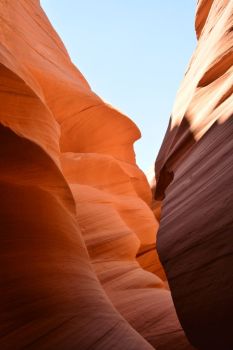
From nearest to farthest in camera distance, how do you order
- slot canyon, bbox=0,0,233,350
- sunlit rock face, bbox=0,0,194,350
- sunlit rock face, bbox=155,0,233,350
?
sunlit rock face, bbox=155,0,233,350, slot canyon, bbox=0,0,233,350, sunlit rock face, bbox=0,0,194,350

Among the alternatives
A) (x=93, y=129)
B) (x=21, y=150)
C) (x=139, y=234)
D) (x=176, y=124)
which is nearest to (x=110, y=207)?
(x=139, y=234)

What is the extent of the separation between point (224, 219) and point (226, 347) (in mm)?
823

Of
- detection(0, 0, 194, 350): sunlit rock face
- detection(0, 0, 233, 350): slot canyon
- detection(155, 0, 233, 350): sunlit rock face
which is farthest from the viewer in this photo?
detection(0, 0, 194, 350): sunlit rock face

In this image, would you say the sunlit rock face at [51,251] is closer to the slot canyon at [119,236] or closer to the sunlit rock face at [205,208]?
the slot canyon at [119,236]

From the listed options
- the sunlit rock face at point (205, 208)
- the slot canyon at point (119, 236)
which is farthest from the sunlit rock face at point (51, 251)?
the sunlit rock face at point (205, 208)

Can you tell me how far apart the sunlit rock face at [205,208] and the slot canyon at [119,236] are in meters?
0.01

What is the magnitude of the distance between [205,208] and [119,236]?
5.30 m

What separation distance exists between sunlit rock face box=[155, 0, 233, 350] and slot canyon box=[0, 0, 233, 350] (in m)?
0.01

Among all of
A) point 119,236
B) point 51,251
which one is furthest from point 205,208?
point 119,236

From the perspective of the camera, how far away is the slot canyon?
2566 mm

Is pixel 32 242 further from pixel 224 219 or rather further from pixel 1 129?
pixel 224 219

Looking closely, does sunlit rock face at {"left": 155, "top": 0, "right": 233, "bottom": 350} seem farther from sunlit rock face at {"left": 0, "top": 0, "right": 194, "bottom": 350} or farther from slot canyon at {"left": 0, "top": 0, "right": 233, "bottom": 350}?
sunlit rock face at {"left": 0, "top": 0, "right": 194, "bottom": 350}

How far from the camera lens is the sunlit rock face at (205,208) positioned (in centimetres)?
235

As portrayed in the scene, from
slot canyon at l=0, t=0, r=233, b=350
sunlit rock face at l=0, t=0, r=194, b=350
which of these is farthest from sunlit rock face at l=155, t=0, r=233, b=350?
sunlit rock face at l=0, t=0, r=194, b=350
